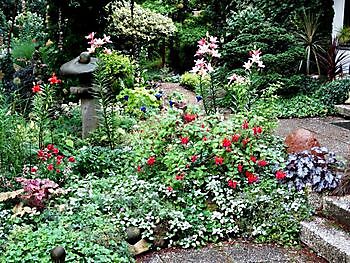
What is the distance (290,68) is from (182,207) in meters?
4.79

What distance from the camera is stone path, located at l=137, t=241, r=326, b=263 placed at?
11.8 feet

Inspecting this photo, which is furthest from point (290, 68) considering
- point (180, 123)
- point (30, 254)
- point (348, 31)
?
point (30, 254)

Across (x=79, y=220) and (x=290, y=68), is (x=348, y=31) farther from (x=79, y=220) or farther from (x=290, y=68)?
(x=79, y=220)

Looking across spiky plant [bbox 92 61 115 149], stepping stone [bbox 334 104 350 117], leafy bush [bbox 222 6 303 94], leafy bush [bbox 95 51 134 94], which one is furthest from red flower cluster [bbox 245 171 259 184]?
leafy bush [bbox 222 6 303 94]

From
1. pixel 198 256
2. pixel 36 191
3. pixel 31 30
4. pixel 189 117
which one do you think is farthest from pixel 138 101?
pixel 31 30

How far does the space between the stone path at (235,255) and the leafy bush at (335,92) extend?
440 centimetres

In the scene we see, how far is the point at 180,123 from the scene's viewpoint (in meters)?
4.61

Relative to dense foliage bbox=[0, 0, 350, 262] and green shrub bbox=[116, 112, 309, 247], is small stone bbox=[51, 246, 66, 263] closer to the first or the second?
dense foliage bbox=[0, 0, 350, 262]

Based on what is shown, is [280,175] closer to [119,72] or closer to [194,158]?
[194,158]

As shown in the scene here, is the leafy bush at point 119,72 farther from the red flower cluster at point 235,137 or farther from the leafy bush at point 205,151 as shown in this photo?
the red flower cluster at point 235,137

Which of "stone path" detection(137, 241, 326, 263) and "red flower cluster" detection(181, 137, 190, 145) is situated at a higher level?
"red flower cluster" detection(181, 137, 190, 145)

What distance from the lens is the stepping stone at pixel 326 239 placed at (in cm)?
347

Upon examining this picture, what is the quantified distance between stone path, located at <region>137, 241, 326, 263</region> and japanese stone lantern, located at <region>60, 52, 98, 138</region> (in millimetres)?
2561

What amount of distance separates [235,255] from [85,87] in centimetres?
298
